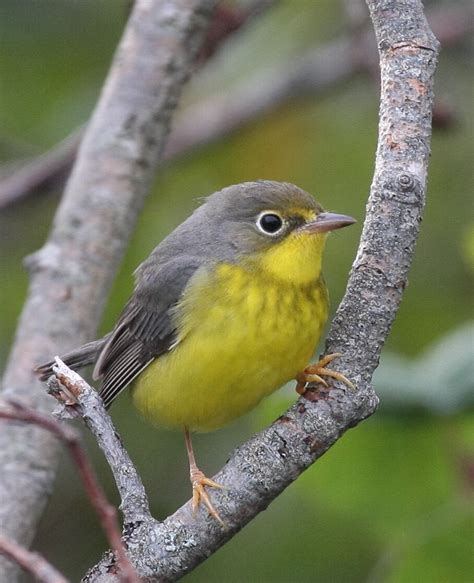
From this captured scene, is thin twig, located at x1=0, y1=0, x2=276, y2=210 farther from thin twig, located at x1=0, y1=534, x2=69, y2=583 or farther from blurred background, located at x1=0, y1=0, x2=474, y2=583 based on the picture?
thin twig, located at x1=0, y1=534, x2=69, y2=583

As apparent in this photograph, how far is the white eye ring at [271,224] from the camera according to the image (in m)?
4.87

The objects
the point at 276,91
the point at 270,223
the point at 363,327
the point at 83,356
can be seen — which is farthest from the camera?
the point at 276,91

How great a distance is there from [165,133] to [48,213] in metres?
2.61

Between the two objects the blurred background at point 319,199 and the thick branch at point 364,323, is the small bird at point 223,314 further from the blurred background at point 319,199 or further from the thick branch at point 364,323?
the thick branch at point 364,323

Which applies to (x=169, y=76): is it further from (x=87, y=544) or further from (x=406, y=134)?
(x=87, y=544)

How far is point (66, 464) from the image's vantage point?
281 inches

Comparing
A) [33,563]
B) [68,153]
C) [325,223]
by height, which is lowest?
[33,563]

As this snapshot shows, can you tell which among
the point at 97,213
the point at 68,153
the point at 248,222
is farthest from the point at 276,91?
the point at 248,222

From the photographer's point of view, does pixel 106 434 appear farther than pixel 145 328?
No

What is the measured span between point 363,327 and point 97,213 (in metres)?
2.29

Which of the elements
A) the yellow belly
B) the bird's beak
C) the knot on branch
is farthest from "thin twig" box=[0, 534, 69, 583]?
the bird's beak

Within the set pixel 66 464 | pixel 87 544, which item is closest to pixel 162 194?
pixel 66 464

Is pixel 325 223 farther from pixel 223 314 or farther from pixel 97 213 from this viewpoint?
A: pixel 97 213

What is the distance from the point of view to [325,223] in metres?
4.73
